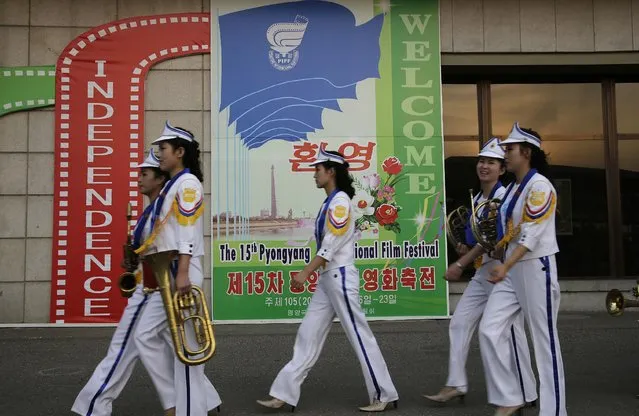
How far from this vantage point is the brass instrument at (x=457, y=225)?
6.07 metres

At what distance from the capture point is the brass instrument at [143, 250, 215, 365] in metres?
4.54

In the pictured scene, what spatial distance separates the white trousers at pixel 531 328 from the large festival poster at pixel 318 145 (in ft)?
16.4

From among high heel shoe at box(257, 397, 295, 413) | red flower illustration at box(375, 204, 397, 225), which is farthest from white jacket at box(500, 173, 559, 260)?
red flower illustration at box(375, 204, 397, 225)

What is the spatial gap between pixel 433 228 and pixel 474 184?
1121 millimetres

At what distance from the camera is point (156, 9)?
394 inches

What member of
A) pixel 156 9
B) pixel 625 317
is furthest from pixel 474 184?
pixel 156 9

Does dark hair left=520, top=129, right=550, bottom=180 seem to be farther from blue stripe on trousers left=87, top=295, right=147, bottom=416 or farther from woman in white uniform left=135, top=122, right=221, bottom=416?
blue stripe on trousers left=87, top=295, right=147, bottom=416

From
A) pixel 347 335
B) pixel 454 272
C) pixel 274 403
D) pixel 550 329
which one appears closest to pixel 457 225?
pixel 454 272

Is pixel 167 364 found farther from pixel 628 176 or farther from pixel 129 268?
pixel 628 176

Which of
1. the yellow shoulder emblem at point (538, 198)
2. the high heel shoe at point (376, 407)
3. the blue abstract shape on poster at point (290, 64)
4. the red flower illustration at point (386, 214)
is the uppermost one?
the blue abstract shape on poster at point (290, 64)

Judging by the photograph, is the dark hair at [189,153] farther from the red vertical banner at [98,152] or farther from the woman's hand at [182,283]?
the red vertical banner at [98,152]

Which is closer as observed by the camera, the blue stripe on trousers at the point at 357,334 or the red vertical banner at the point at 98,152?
the blue stripe on trousers at the point at 357,334

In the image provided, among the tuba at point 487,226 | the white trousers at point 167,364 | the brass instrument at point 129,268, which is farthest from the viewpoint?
the tuba at point 487,226

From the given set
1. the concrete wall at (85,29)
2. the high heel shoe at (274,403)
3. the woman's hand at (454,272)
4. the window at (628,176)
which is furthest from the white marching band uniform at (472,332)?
the window at (628,176)
